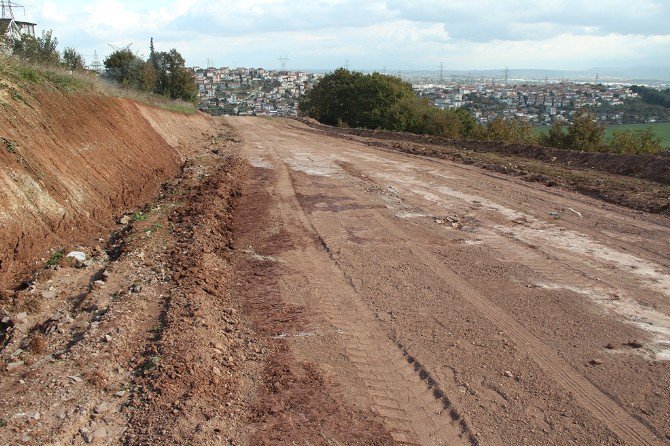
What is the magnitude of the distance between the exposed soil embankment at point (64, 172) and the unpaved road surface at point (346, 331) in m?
0.51

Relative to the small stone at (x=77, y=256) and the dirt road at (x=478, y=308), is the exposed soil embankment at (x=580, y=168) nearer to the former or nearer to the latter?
the dirt road at (x=478, y=308)

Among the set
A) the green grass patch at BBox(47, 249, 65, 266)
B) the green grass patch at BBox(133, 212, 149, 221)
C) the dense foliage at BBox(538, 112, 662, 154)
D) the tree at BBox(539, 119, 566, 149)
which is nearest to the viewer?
the green grass patch at BBox(47, 249, 65, 266)

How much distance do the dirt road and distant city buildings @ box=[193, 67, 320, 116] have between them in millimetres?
74544


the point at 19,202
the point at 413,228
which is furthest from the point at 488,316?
the point at 19,202

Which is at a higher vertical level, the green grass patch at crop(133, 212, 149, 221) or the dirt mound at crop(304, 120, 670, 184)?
the dirt mound at crop(304, 120, 670, 184)

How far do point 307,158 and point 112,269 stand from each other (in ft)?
42.4

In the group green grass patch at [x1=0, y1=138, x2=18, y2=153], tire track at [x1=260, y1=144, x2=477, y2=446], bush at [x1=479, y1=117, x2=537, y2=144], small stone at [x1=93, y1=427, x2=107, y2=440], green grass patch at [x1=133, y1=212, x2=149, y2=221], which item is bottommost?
tire track at [x1=260, y1=144, x2=477, y2=446]

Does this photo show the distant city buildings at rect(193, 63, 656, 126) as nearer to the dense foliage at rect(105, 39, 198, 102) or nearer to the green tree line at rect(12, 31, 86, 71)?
the dense foliage at rect(105, 39, 198, 102)

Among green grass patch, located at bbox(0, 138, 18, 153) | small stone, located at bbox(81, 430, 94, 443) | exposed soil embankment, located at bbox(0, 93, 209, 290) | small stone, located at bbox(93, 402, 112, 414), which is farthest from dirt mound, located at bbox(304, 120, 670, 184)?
small stone, located at bbox(81, 430, 94, 443)

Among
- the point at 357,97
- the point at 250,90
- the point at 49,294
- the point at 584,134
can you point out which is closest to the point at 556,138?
the point at 584,134

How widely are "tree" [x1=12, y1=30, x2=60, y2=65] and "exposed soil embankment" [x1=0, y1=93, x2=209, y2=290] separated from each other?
125 inches

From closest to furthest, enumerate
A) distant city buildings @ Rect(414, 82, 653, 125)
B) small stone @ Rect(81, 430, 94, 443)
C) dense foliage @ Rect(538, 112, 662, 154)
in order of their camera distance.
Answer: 1. small stone @ Rect(81, 430, 94, 443)
2. dense foliage @ Rect(538, 112, 662, 154)
3. distant city buildings @ Rect(414, 82, 653, 125)

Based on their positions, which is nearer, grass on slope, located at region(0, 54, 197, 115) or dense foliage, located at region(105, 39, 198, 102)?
grass on slope, located at region(0, 54, 197, 115)

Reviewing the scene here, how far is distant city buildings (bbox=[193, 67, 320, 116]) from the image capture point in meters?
92.2
